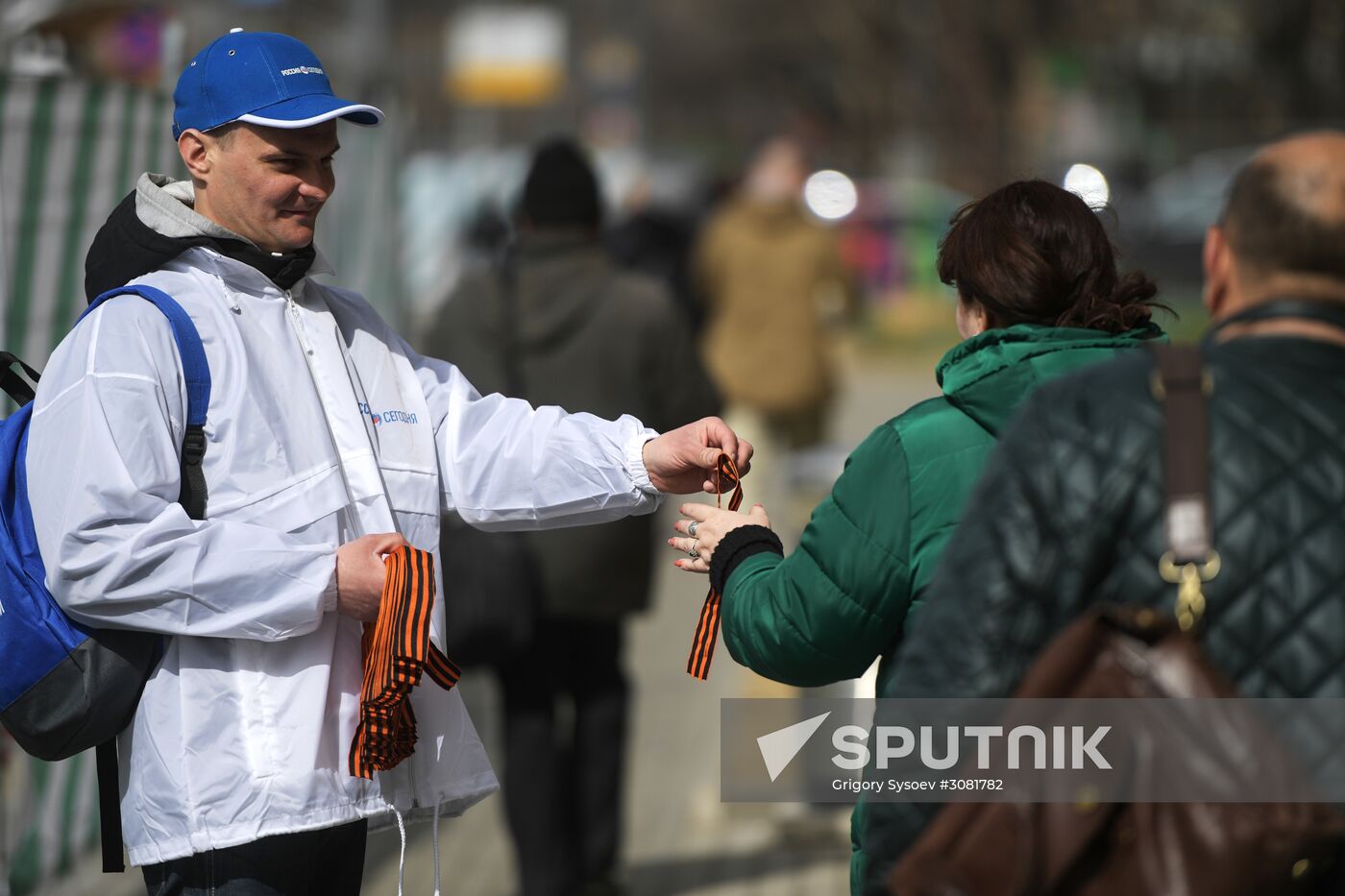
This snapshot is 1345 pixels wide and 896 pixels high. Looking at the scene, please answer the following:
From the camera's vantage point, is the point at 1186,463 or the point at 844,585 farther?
the point at 844,585

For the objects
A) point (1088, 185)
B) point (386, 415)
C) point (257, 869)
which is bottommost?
point (257, 869)

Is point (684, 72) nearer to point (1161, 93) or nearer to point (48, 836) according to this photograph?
point (1161, 93)

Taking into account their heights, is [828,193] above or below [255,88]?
below

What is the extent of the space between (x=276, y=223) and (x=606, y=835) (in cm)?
314

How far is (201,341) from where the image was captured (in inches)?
112

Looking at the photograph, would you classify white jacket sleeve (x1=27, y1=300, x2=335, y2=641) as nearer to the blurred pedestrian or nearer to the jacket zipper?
the jacket zipper

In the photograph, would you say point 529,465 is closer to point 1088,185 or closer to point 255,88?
point 255,88

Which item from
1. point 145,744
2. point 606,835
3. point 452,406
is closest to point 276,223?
point 452,406

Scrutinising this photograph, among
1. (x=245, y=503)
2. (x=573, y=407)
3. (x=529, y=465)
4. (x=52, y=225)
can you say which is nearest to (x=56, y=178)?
(x=52, y=225)

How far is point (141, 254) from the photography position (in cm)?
293

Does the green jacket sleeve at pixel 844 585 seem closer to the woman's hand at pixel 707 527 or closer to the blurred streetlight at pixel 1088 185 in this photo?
the woman's hand at pixel 707 527

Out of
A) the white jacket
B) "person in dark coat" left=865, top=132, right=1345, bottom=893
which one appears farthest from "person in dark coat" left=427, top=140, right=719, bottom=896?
"person in dark coat" left=865, top=132, right=1345, bottom=893

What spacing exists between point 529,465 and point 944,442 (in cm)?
88

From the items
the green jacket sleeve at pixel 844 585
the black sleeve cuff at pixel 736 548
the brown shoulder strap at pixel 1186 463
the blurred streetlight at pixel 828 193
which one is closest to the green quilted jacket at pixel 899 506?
the green jacket sleeve at pixel 844 585
